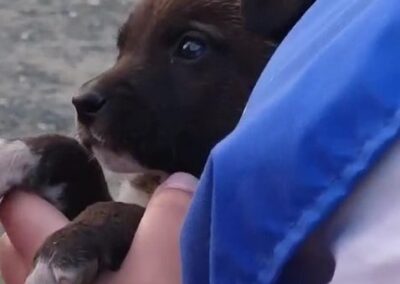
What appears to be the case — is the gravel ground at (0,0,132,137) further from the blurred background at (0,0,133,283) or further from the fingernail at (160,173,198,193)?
the fingernail at (160,173,198,193)

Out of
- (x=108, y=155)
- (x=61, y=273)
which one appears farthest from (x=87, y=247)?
(x=108, y=155)

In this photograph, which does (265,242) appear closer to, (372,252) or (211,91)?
(372,252)

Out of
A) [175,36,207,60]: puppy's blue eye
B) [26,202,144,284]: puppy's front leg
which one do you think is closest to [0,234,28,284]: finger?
[26,202,144,284]: puppy's front leg

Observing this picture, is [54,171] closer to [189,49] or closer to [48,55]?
[189,49]

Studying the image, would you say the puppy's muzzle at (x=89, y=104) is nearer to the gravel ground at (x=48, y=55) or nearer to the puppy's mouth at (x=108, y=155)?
the puppy's mouth at (x=108, y=155)

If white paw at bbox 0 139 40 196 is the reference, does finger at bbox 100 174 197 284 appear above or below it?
above
